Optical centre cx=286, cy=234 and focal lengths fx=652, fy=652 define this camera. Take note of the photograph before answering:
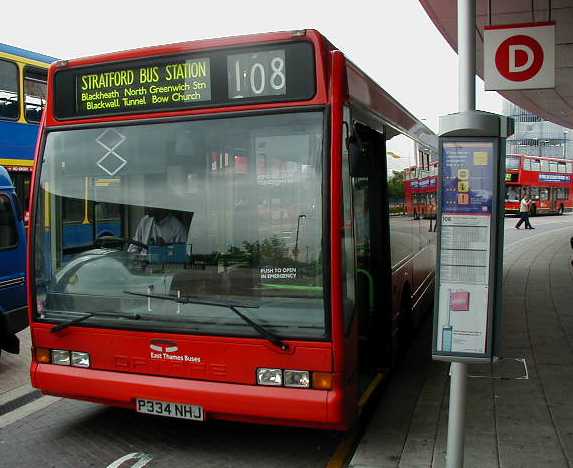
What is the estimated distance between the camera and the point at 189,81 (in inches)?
183

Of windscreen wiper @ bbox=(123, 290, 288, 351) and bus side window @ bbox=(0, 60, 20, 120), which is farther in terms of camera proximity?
bus side window @ bbox=(0, 60, 20, 120)

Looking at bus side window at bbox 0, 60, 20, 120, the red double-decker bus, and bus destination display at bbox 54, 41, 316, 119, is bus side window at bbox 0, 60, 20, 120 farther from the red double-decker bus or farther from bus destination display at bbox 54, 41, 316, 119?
the red double-decker bus

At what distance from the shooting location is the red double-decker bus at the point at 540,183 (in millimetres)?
45531

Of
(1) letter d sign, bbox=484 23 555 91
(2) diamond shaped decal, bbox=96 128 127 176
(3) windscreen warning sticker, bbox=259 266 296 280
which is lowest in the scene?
(3) windscreen warning sticker, bbox=259 266 296 280

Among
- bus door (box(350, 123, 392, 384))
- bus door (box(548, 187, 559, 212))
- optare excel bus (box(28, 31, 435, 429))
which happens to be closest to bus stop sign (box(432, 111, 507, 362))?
optare excel bus (box(28, 31, 435, 429))

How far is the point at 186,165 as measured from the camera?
460cm

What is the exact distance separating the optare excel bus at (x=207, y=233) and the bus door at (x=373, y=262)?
21cm

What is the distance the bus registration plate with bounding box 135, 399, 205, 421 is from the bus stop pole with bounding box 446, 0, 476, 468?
1714mm

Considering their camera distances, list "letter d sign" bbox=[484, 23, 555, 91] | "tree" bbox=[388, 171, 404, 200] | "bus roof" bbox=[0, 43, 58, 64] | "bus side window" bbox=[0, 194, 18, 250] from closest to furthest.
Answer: "tree" bbox=[388, 171, 404, 200] < "letter d sign" bbox=[484, 23, 555, 91] < "bus side window" bbox=[0, 194, 18, 250] < "bus roof" bbox=[0, 43, 58, 64]

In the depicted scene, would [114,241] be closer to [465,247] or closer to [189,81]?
[189,81]

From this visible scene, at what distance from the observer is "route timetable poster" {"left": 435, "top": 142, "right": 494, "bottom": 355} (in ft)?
11.7

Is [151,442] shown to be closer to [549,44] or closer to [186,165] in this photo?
[186,165]

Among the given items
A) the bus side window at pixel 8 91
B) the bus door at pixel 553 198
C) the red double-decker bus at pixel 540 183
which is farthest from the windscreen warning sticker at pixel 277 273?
the bus door at pixel 553 198

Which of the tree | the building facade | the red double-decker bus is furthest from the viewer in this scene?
the building facade
